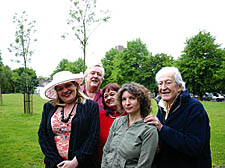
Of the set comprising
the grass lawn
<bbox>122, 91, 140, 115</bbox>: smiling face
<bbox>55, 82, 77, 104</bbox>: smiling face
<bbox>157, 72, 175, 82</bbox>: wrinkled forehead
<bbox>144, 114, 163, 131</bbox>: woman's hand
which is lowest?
the grass lawn

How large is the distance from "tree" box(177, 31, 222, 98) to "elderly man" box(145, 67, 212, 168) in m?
32.0

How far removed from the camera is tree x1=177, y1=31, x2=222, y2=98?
3244cm

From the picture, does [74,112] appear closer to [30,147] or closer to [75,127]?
[75,127]

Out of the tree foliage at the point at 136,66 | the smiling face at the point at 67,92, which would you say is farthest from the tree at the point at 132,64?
the smiling face at the point at 67,92

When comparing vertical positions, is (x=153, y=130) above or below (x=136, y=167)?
above

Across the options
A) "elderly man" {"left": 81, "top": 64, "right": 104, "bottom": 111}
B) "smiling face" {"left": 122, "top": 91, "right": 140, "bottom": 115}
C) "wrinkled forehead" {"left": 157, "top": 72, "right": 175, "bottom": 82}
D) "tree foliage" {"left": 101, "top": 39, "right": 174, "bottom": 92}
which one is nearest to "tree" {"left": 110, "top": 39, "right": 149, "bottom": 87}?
"tree foliage" {"left": 101, "top": 39, "right": 174, "bottom": 92}

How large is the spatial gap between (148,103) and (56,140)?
57.2 inches

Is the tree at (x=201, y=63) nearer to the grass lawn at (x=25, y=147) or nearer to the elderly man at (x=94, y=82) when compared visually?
the grass lawn at (x=25, y=147)

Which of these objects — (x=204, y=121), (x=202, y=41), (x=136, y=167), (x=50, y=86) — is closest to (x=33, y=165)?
(x=50, y=86)

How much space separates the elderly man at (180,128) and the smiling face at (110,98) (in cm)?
89

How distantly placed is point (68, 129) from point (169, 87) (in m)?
1.55

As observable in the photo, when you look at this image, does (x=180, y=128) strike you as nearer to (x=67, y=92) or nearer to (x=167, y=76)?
(x=167, y=76)

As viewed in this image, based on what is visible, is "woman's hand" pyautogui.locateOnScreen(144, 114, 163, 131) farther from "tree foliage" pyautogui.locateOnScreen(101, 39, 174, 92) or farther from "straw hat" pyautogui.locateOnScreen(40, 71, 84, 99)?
"tree foliage" pyautogui.locateOnScreen(101, 39, 174, 92)

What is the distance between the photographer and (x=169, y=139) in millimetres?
2469
